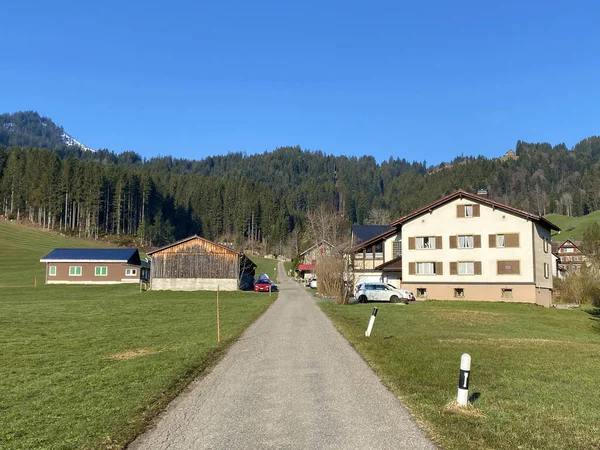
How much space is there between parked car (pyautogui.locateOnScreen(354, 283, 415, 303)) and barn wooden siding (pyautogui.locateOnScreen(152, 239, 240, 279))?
19441 millimetres

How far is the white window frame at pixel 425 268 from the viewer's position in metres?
46.8

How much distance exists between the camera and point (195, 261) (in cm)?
5566

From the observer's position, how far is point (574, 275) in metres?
49.3

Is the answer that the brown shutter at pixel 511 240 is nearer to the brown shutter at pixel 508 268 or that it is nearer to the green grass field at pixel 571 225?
the brown shutter at pixel 508 268

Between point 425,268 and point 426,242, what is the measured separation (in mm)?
2472

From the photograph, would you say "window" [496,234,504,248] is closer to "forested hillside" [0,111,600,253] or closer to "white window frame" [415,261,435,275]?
"white window frame" [415,261,435,275]

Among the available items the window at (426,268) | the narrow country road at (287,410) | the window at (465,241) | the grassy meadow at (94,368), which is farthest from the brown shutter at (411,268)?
the narrow country road at (287,410)

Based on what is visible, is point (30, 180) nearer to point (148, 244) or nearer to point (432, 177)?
point (148, 244)

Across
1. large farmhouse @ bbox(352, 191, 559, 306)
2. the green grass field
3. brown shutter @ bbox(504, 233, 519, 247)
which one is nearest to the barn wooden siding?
large farmhouse @ bbox(352, 191, 559, 306)

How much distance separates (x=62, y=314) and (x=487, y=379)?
2530cm

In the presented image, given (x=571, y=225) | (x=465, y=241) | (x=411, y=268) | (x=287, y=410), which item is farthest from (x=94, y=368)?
(x=571, y=225)

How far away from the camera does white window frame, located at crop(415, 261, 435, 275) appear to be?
1841 inches

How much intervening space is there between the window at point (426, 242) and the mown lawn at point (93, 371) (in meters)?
25.6

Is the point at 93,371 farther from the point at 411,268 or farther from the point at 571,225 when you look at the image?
the point at 571,225
